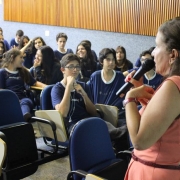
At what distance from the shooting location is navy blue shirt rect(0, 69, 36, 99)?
4.09 m

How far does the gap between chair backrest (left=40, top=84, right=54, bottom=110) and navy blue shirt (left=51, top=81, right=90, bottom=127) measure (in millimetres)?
119

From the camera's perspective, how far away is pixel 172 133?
1.23 m

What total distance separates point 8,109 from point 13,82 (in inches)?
52.9

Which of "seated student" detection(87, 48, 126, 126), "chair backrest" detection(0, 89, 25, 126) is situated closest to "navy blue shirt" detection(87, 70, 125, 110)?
"seated student" detection(87, 48, 126, 126)

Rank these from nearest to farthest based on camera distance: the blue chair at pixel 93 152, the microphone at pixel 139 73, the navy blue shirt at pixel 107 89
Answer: the microphone at pixel 139 73, the blue chair at pixel 93 152, the navy blue shirt at pixel 107 89

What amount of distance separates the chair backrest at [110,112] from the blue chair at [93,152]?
1299 mm

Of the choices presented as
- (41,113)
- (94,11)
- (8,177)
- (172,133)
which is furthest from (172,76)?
(94,11)

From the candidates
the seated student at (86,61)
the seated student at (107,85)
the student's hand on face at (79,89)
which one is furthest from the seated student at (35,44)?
the student's hand on face at (79,89)

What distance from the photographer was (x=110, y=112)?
3.42m

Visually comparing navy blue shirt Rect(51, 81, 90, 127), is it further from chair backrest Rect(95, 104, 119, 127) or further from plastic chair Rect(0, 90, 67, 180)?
plastic chair Rect(0, 90, 67, 180)

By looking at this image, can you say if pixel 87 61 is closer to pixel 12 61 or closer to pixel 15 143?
pixel 12 61

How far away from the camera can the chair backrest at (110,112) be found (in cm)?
339

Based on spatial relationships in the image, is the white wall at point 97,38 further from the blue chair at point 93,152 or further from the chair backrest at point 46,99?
the blue chair at point 93,152

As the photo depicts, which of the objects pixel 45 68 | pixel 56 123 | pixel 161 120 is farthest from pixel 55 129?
pixel 45 68
